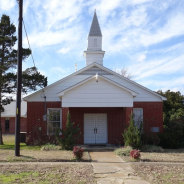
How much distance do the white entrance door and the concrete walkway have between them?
7.08 m

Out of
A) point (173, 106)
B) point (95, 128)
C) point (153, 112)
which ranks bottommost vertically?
point (95, 128)

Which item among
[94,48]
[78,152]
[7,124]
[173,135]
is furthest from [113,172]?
[7,124]

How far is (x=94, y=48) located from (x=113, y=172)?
14505 millimetres

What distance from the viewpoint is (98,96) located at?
16.7 meters

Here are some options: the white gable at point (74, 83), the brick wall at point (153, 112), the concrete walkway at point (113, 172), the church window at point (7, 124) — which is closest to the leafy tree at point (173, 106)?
the brick wall at point (153, 112)

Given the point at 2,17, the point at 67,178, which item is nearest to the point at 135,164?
the point at 67,178

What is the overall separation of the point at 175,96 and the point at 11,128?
72.4 feet

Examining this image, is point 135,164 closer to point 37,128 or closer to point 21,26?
point 21,26

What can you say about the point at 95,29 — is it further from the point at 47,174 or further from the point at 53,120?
the point at 47,174

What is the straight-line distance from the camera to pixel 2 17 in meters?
19.3

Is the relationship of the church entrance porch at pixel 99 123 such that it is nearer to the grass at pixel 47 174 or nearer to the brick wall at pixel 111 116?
the brick wall at pixel 111 116

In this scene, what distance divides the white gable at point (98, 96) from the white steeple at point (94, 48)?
5655 millimetres

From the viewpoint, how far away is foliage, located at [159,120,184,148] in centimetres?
1716

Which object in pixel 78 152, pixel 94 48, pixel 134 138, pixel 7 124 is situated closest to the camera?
pixel 78 152
